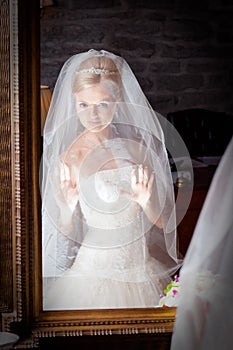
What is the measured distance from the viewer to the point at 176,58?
1640 millimetres

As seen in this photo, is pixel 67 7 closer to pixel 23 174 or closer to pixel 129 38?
pixel 129 38

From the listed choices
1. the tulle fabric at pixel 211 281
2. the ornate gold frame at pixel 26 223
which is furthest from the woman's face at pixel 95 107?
the tulle fabric at pixel 211 281

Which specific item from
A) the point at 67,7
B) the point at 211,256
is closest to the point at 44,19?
the point at 67,7

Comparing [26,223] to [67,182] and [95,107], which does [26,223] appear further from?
[95,107]

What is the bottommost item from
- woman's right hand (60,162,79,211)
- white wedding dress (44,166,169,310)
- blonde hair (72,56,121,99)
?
white wedding dress (44,166,169,310)

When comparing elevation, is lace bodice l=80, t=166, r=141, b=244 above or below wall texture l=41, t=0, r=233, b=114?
below

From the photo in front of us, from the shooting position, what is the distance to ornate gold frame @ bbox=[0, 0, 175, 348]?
63.0 inches

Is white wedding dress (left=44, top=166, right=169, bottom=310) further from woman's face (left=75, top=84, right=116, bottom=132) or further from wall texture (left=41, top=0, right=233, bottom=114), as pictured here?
wall texture (left=41, top=0, right=233, bottom=114)

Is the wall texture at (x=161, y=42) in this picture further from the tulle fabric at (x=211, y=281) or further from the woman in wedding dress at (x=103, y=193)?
the tulle fabric at (x=211, y=281)

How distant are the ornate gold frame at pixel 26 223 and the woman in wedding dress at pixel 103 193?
3 cm

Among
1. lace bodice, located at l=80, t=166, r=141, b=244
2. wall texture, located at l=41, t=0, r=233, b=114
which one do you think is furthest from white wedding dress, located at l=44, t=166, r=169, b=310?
wall texture, located at l=41, t=0, r=233, b=114

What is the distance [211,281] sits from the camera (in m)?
1.42

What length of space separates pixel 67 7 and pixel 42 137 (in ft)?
1.04

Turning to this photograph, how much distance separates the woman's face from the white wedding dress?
0.12m
